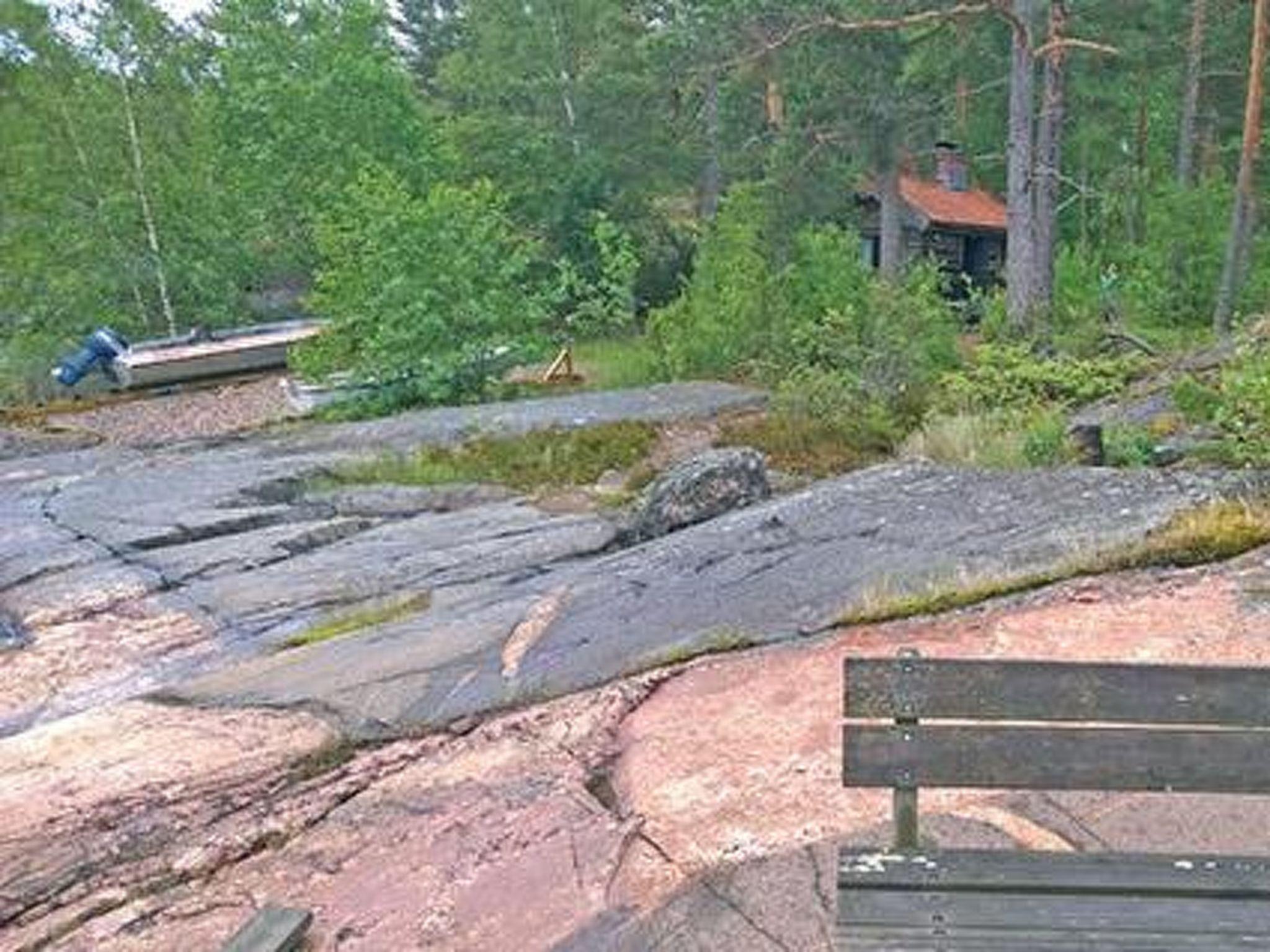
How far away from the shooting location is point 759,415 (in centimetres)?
1393

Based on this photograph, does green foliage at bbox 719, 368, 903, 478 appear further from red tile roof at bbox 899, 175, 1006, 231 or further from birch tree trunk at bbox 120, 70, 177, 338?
red tile roof at bbox 899, 175, 1006, 231

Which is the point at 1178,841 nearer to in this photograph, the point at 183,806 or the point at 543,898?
the point at 543,898

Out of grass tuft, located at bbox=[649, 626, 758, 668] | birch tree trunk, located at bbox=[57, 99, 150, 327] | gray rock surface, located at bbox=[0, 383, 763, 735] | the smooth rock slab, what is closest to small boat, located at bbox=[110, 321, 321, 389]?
birch tree trunk, located at bbox=[57, 99, 150, 327]

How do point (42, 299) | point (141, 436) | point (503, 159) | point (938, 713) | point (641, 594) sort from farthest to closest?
point (503, 159)
point (42, 299)
point (141, 436)
point (641, 594)
point (938, 713)

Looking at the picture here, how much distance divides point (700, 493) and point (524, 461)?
3967 millimetres

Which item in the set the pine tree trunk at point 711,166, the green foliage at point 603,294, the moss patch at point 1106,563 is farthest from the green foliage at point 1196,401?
Result: the pine tree trunk at point 711,166

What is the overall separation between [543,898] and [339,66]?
84.8 feet

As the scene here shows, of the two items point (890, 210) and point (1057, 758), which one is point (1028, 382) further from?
point (890, 210)

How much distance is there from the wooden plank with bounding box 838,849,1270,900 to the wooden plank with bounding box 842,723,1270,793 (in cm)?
17

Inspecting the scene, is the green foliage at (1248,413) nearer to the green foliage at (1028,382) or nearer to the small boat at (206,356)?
the green foliage at (1028,382)

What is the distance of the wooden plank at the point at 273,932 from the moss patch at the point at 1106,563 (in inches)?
118

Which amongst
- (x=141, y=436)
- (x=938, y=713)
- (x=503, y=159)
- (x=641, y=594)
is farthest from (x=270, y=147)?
(x=938, y=713)

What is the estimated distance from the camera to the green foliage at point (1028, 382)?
12.5 metres

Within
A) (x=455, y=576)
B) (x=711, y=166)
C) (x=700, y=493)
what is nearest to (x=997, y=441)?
(x=700, y=493)
